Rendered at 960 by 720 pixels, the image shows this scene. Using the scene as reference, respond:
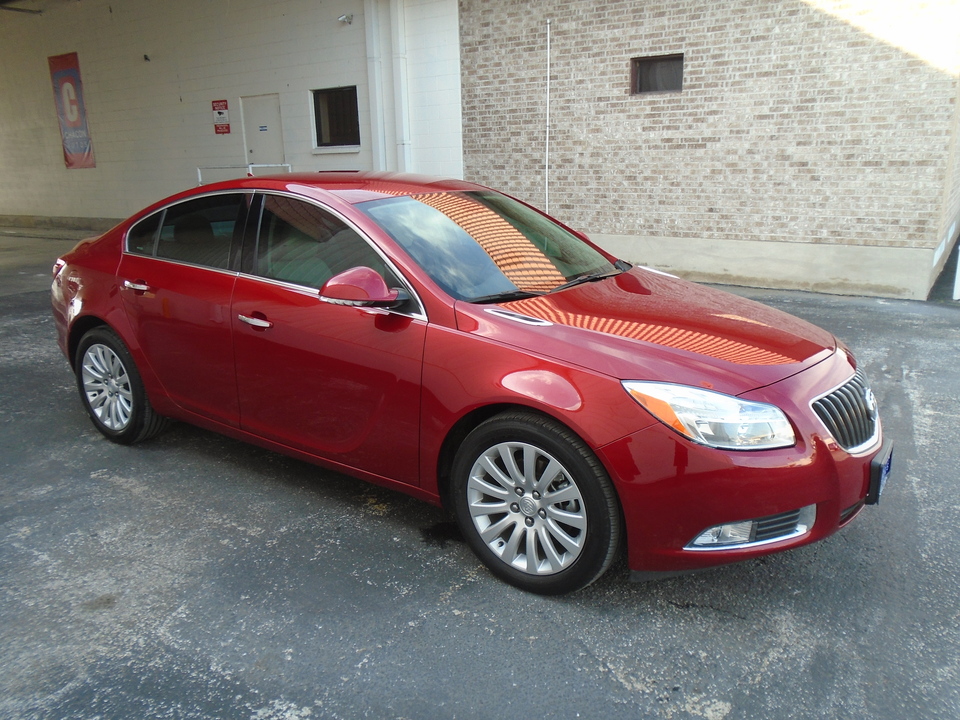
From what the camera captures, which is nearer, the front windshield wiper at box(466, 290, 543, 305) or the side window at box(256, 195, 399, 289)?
the front windshield wiper at box(466, 290, 543, 305)

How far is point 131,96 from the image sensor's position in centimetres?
1672

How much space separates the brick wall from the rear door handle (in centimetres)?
767

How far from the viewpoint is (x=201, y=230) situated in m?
4.06

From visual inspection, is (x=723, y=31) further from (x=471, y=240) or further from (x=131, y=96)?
(x=131, y=96)

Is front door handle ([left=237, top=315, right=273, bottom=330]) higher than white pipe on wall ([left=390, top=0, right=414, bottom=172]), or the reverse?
white pipe on wall ([left=390, top=0, right=414, bottom=172])

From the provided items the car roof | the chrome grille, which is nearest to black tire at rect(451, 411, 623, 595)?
the chrome grille

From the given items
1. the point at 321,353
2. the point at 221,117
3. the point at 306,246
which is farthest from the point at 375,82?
the point at 321,353

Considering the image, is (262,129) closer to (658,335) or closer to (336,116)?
(336,116)

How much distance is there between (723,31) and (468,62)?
3.93 metres

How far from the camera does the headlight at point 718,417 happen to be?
2.61 metres

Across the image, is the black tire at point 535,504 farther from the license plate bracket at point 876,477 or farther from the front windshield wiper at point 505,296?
the license plate bracket at point 876,477

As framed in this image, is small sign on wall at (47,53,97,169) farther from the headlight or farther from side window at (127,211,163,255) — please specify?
the headlight

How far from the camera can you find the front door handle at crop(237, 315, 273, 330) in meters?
3.59

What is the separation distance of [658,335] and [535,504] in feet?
2.68
